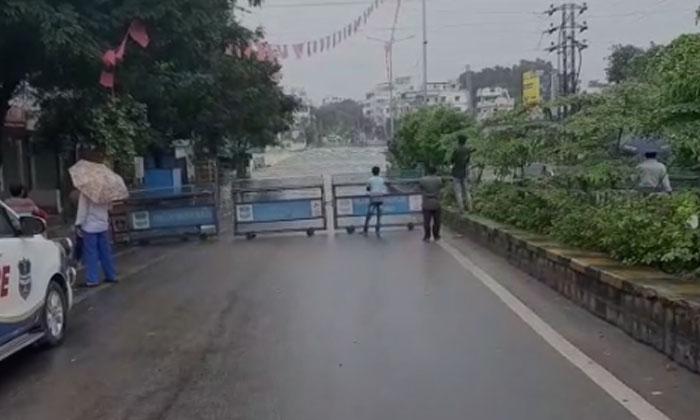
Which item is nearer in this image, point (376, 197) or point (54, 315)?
point (54, 315)

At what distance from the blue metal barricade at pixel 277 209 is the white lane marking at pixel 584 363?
1074 cm

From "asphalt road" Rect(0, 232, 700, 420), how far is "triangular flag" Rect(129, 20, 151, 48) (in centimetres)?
402

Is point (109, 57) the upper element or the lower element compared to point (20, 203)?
upper

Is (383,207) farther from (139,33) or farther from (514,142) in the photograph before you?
(139,33)

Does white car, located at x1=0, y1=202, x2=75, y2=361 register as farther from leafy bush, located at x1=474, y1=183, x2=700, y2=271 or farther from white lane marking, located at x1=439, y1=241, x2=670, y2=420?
leafy bush, located at x1=474, y1=183, x2=700, y2=271

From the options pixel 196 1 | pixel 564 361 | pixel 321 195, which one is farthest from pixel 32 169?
pixel 564 361

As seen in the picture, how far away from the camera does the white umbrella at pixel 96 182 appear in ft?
42.0

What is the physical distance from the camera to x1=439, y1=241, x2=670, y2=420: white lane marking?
6.05m

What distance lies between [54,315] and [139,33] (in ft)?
22.5

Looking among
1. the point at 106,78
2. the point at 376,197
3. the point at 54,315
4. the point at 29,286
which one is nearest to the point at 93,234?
the point at 106,78

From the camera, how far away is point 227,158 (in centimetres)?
5528

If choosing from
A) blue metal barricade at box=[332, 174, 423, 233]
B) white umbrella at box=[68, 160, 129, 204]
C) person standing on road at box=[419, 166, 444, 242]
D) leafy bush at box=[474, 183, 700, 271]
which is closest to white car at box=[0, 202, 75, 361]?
white umbrella at box=[68, 160, 129, 204]

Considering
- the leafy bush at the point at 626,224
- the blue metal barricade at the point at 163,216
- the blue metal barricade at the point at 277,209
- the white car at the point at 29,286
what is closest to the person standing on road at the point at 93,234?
the white car at the point at 29,286

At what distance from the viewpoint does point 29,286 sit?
26.2 feet
